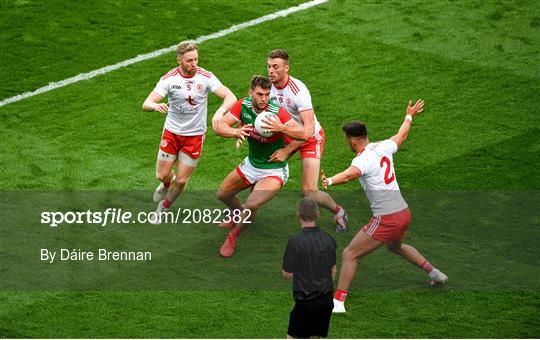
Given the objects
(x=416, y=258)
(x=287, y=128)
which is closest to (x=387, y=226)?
(x=416, y=258)

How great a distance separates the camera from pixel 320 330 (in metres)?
11.6

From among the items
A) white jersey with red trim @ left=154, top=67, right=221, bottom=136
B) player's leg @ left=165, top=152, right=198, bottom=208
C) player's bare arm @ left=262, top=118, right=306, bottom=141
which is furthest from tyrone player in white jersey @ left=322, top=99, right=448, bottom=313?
player's leg @ left=165, top=152, right=198, bottom=208

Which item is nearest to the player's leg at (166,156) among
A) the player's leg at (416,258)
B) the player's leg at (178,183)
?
the player's leg at (178,183)

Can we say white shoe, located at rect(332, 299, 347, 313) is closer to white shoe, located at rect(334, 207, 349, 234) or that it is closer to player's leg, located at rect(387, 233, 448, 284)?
player's leg, located at rect(387, 233, 448, 284)

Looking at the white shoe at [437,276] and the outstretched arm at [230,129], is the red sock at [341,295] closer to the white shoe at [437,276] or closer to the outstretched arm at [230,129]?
the white shoe at [437,276]

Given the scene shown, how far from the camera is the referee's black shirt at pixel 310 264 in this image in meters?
11.4

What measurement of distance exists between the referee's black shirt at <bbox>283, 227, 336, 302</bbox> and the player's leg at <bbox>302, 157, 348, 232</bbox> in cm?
318

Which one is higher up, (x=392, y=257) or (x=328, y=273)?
(x=328, y=273)

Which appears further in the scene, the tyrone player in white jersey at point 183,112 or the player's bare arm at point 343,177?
the tyrone player in white jersey at point 183,112

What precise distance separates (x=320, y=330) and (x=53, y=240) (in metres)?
4.46

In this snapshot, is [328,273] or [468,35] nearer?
[328,273]

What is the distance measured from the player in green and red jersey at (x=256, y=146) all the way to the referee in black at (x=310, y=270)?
2.41 metres

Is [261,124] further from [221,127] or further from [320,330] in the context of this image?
[320,330]

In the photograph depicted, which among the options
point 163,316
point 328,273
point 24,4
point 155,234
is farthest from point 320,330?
point 24,4
